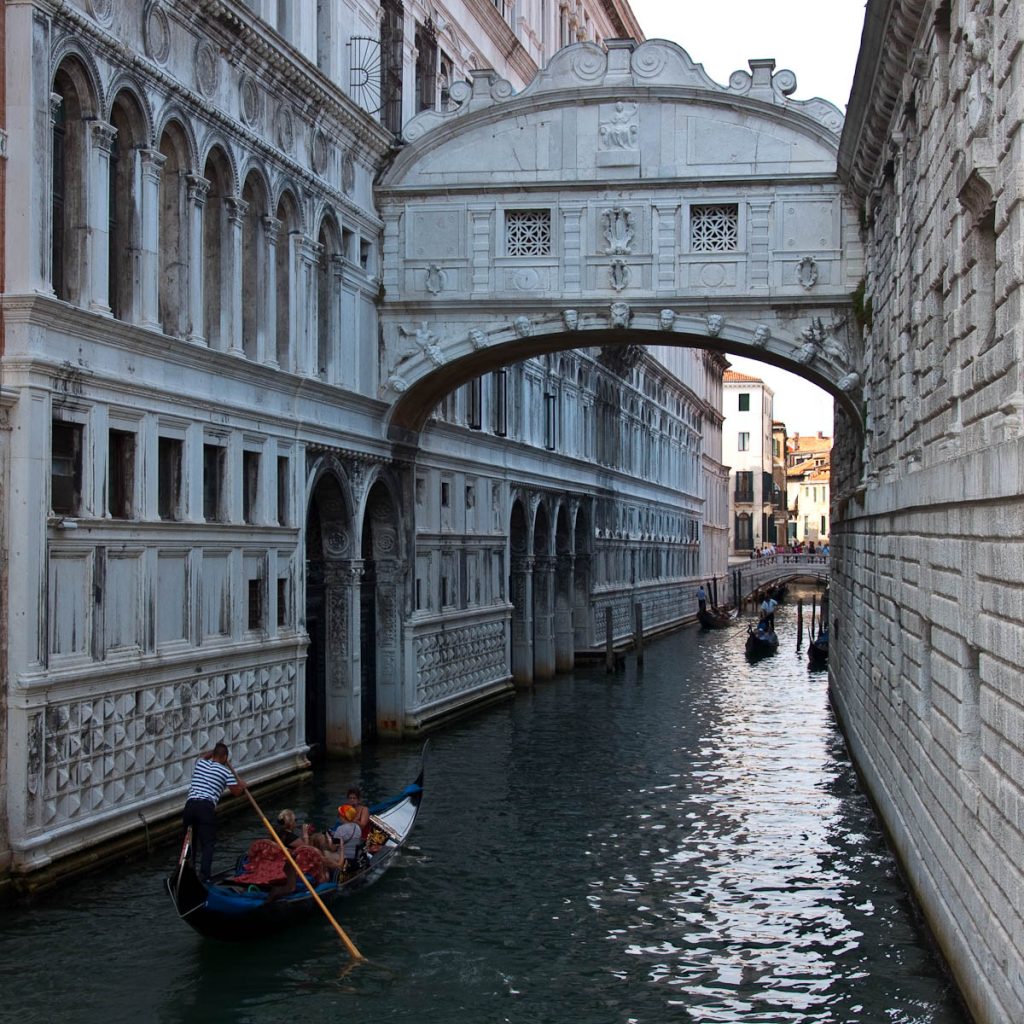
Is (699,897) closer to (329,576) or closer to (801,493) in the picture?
(329,576)

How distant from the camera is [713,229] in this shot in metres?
19.7

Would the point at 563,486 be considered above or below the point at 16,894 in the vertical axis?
above

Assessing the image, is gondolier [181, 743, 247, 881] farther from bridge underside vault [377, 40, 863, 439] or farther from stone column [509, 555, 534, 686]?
stone column [509, 555, 534, 686]

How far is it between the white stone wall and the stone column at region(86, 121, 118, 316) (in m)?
6.41

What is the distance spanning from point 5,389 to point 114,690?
279 cm

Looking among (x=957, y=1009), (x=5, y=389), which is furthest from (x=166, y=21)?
(x=957, y=1009)

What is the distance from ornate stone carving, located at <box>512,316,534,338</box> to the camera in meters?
20.1

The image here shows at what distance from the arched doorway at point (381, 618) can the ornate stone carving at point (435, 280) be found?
2723mm

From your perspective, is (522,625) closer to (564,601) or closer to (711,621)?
(564,601)

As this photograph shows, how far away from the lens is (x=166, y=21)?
14.4m

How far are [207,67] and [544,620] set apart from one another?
17868mm

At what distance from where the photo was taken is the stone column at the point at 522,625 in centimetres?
2964

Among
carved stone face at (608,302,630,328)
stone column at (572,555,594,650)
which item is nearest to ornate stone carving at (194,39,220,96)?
carved stone face at (608,302,630,328)

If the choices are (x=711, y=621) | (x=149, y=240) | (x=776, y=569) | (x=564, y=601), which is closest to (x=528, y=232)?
(x=149, y=240)
